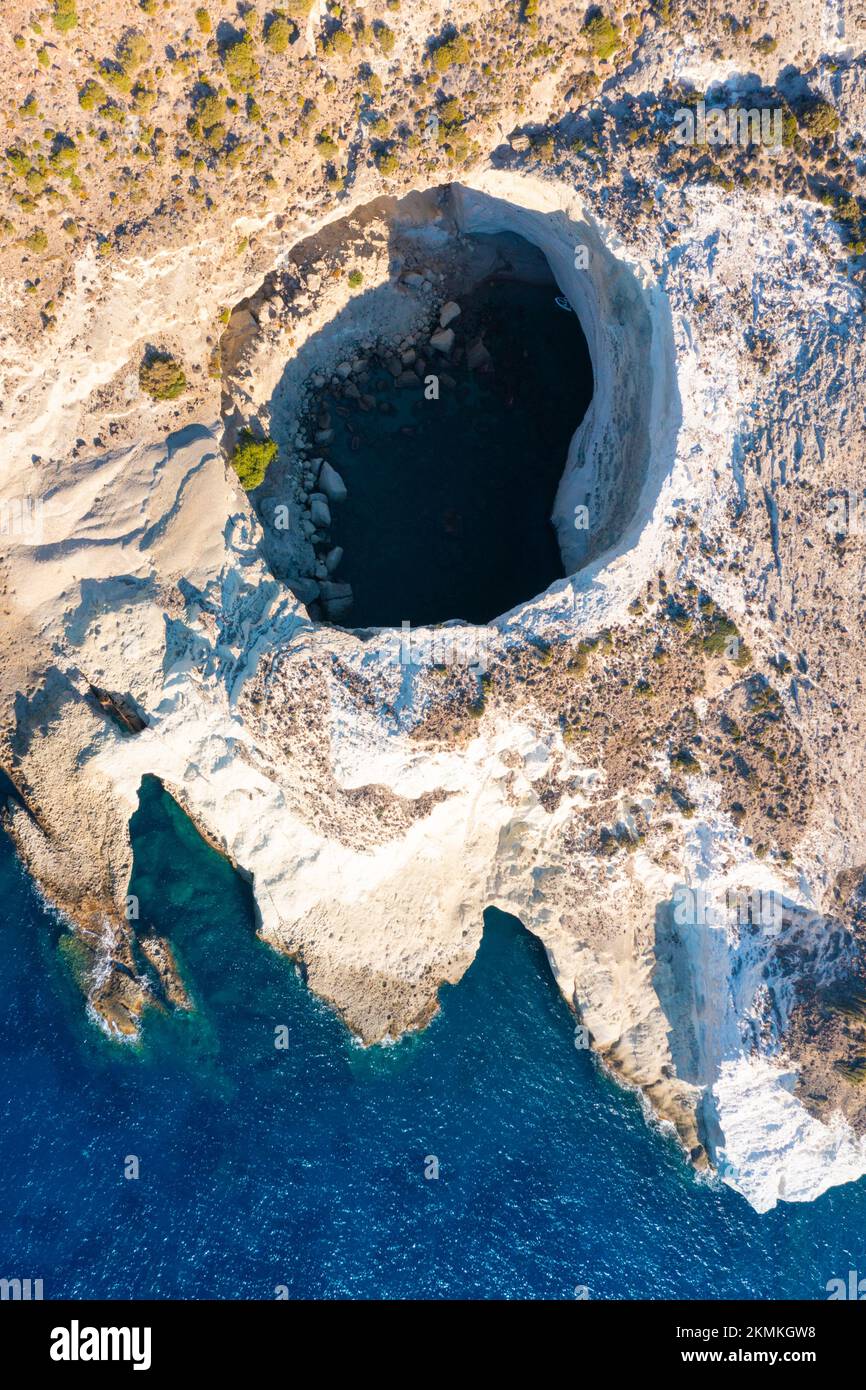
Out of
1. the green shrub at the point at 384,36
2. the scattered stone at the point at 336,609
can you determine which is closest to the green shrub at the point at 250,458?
the scattered stone at the point at 336,609

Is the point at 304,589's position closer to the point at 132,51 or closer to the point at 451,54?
the point at 132,51

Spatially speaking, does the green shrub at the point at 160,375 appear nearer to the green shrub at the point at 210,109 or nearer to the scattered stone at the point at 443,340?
the green shrub at the point at 210,109

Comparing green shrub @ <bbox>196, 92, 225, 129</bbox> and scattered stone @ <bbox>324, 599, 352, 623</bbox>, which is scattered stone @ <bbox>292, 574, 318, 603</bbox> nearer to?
scattered stone @ <bbox>324, 599, 352, 623</bbox>

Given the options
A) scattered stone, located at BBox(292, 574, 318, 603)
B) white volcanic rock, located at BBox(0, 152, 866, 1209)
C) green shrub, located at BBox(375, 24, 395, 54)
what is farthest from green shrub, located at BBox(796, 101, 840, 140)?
scattered stone, located at BBox(292, 574, 318, 603)

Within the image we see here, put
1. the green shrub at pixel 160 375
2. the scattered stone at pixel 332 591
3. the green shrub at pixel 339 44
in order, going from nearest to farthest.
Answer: the green shrub at pixel 339 44 → the green shrub at pixel 160 375 → the scattered stone at pixel 332 591

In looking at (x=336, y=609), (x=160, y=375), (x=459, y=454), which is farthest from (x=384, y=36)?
(x=336, y=609)
